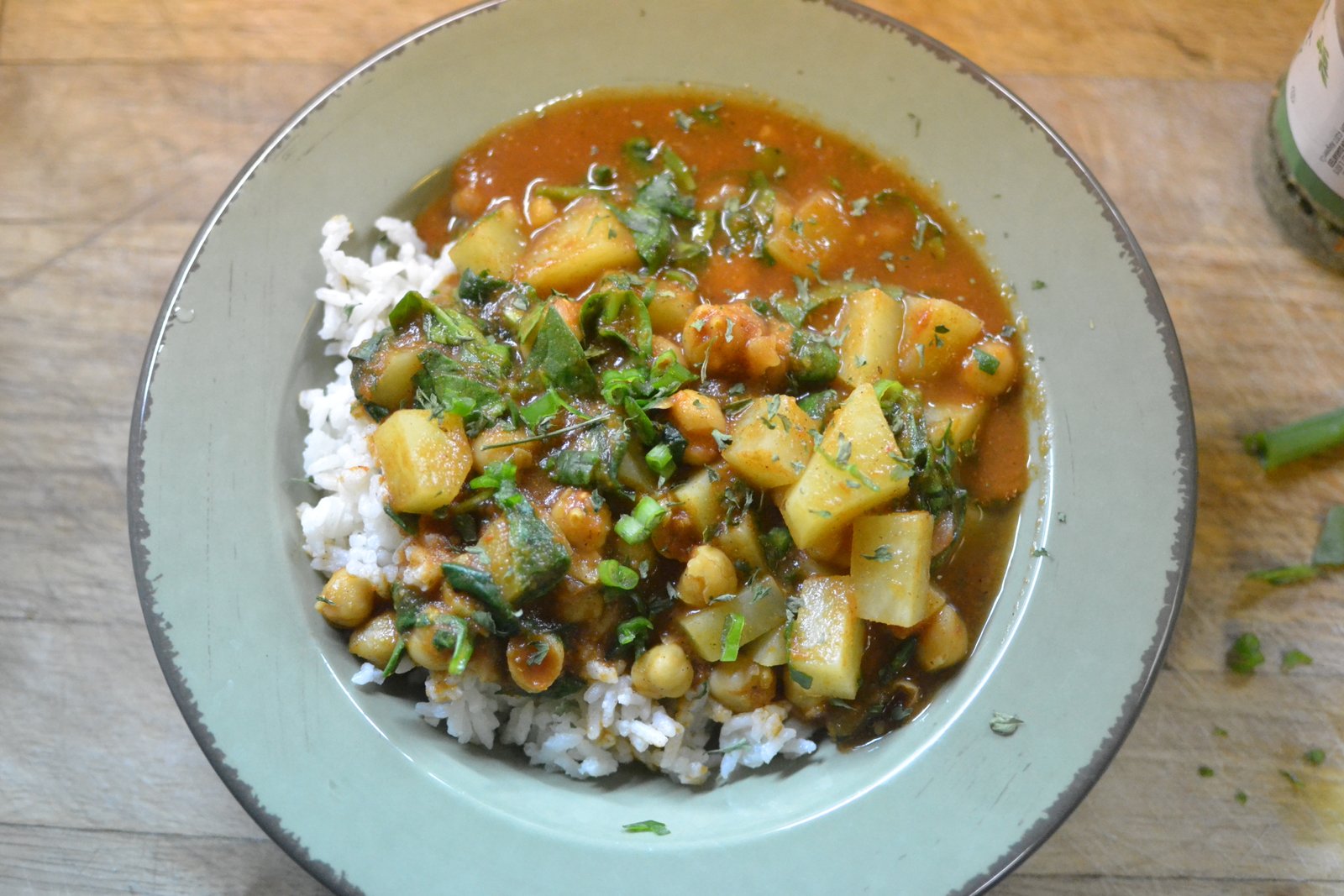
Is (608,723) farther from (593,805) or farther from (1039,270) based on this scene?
(1039,270)

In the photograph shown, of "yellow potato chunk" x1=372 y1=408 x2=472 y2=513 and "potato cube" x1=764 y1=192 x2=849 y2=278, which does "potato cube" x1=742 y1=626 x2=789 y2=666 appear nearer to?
"yellow potato chunk" x1=372 y1=408 x2=472 y2=513

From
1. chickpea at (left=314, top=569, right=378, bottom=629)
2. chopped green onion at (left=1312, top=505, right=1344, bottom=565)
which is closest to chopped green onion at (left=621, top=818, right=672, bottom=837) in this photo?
chickpea at (left=314, top=569, right=378, bottom=629)

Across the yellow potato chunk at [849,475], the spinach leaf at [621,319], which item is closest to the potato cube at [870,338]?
the yellow potato chunk at [849,475]

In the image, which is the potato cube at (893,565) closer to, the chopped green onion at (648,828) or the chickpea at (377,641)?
the chopped green onion at (648,828)

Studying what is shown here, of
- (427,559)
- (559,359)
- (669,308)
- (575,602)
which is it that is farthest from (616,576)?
(669,308)

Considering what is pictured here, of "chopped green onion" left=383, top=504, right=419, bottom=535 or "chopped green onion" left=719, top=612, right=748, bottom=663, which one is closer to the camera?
"chopped green onion" left=719, top=612, right=748, bottom=663
